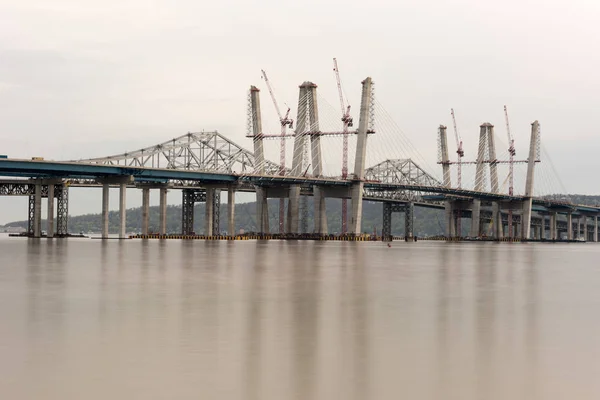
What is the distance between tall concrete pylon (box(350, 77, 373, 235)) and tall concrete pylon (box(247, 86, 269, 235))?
2000 cm

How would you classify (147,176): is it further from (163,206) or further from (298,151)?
(298,151)

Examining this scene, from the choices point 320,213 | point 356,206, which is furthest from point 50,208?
point 356,206

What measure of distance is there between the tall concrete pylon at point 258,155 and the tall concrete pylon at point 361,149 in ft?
65.6

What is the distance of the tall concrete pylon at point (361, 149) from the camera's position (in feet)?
565

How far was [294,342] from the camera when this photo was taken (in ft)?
65.7

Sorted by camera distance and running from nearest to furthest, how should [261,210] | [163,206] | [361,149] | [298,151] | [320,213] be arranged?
[361,149], [298,151], [320,213], [261,210], [163,206]

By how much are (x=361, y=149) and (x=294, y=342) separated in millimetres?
156024

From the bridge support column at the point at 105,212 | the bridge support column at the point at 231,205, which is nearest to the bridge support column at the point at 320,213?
the bridge support column at the point at 231,205

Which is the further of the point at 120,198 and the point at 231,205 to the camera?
the point at 231,205

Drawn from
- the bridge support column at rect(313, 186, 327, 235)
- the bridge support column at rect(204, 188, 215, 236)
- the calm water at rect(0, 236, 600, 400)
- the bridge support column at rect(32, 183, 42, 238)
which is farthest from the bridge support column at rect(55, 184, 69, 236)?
the calm water at rect(0, 236, 600, 400)

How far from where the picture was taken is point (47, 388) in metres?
14.7

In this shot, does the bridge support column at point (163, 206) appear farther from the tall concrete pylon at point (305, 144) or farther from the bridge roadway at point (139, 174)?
the tall concrete pylon at point (305, 144)

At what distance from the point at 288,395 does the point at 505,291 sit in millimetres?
25079

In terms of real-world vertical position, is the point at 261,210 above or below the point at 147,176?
below
